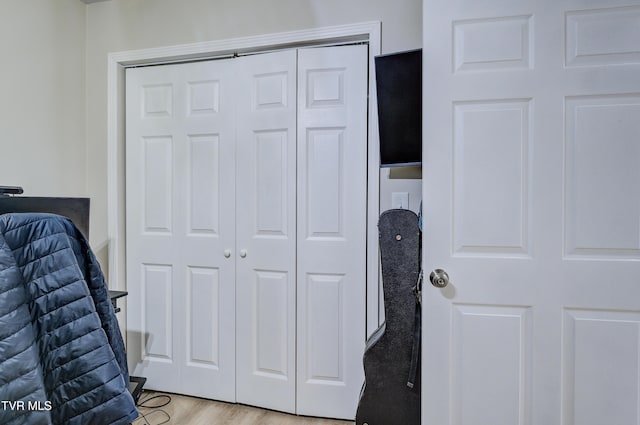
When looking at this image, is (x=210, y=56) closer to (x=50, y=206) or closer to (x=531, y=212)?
(x=50, y=206)

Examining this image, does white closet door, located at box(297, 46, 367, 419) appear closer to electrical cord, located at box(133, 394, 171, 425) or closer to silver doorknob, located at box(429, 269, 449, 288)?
silver doorknob, located at box(429, 269, 449, 288)

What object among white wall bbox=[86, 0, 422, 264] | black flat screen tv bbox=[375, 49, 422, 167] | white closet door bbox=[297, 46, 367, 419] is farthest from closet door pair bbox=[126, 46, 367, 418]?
black flat screen tv bbox=[375, 49, 422, 167]

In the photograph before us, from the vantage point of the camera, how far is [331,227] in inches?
78.9

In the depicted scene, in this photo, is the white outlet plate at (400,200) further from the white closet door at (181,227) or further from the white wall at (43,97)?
the white wall at (43,97)

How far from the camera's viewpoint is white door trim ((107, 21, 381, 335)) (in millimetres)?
1927

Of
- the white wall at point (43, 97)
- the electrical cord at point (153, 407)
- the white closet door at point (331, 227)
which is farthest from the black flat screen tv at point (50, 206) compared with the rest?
the white closet door at point (331, 227)

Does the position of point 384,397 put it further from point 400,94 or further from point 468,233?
point 400,94

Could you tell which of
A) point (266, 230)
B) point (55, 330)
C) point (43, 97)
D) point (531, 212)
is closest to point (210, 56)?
point (43, 97)

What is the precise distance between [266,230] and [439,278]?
1.03 m

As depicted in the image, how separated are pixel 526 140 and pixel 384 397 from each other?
4.01ft

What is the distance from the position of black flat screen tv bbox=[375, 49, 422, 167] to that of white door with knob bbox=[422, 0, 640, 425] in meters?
0.11

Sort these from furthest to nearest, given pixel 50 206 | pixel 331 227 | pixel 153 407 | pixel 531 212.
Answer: pixel 153 407 → pixel 331 227 → pixel 50 206 → pixel 531 212

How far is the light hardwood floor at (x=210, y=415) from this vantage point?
1.97 meters

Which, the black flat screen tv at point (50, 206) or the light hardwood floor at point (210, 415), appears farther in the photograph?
the light hardwood floor at point (210, 415)
